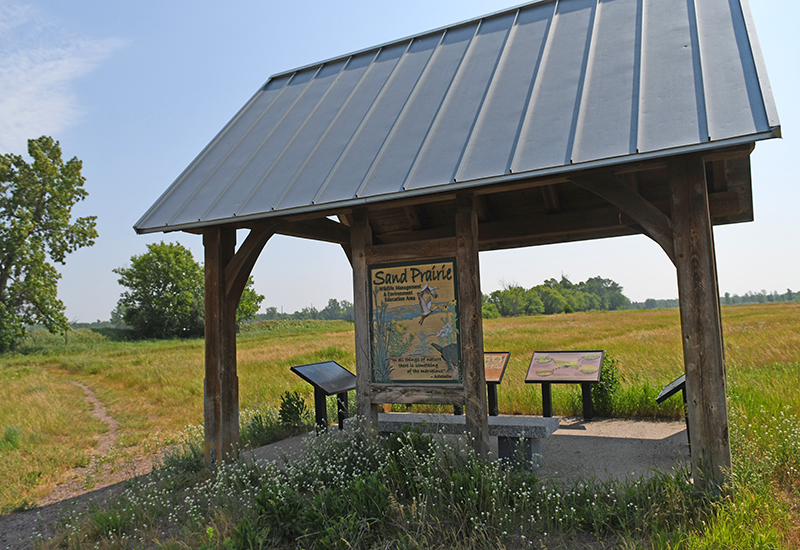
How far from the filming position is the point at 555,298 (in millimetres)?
117250

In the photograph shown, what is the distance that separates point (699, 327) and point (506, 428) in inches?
Answer: 81.5

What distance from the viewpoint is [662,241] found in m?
4.59

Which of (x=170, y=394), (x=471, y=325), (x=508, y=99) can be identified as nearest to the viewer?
(x=471, y=325)

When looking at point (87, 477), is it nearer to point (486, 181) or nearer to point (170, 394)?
point (486, 181)

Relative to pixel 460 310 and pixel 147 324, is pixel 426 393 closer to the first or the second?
pixel 460 310

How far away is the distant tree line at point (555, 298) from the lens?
340 ft

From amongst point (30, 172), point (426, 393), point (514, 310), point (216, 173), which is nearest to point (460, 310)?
point (426, 393)

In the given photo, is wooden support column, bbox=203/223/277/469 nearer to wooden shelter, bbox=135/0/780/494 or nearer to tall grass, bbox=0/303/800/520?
wooden shelter, bbox=135/0/780/494

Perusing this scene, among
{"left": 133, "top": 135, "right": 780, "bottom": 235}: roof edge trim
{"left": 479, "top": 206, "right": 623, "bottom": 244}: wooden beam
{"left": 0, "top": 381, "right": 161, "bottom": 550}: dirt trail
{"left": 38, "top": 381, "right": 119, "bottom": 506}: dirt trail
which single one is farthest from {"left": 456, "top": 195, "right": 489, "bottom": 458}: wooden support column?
{"left": 38, "top": 381, "right": 119, "bottom": 506}: dirt trail

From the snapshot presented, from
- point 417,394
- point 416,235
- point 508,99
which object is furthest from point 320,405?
point 508,99

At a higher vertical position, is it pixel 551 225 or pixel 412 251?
pixel 551 225

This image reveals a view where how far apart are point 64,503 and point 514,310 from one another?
101m

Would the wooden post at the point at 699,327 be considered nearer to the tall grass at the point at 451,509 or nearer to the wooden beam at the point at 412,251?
the tall grass at the point at 451,509

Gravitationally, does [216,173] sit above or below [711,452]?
above
